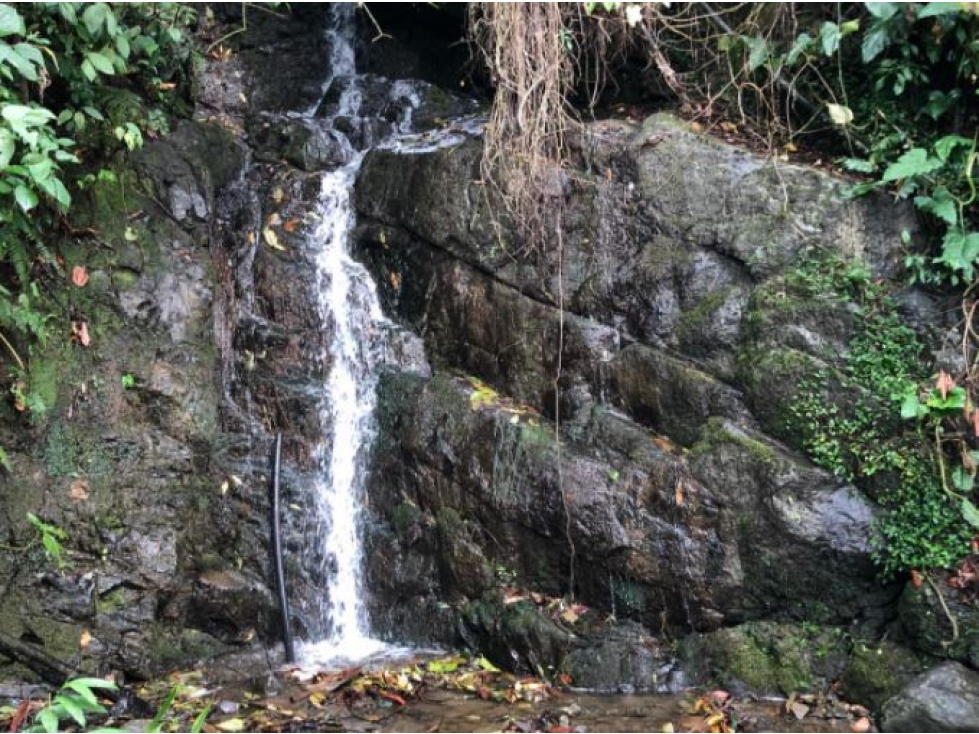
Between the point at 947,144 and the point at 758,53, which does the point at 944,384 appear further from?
the point at 758,53

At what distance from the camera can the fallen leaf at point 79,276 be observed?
225 inches

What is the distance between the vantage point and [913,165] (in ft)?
15.3

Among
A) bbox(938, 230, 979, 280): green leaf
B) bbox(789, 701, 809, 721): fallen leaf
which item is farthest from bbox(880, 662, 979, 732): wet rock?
bbox(938, 230, 979, 280): green leaf

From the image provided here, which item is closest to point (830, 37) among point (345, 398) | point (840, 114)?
point (840, 114)

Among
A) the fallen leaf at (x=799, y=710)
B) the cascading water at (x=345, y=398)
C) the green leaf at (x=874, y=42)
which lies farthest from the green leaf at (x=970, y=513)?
the cascading water at (x=345, y=398)

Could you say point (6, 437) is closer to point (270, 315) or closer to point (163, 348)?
point (163, 348)

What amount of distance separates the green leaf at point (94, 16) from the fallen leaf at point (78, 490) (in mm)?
3087

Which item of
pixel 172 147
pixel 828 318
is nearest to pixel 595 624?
pixel 828 318

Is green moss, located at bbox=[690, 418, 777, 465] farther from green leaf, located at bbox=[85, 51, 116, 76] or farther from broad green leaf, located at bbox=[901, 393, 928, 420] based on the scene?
green leaf, located at bbox=[85, 51, 116, 76]

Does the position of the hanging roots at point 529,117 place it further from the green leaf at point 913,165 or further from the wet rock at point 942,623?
the wet rock at point 942,623

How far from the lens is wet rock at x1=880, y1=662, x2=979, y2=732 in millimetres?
4035

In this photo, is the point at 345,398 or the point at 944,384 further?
the point at 345,398

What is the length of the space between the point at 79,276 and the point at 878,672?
6007 millimetres

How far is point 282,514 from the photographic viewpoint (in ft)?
20.0
